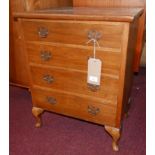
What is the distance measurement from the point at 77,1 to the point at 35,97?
84cm

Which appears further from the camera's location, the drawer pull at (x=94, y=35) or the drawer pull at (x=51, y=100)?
the drawer pull at (x=51, y=100)

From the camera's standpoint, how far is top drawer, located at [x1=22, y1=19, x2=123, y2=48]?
1.09 metres

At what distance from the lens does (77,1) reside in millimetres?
1736

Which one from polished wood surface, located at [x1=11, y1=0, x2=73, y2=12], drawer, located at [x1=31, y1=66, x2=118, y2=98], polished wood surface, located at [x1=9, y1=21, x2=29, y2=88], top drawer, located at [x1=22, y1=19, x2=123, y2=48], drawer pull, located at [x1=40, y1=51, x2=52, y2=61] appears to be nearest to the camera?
top drawer, located at [x1=22, y1=19, x2=123, y2=48]

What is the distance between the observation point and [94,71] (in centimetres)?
120

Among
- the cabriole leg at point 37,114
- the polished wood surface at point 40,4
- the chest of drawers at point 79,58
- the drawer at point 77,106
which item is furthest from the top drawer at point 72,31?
the cabriole leg at point 37,114

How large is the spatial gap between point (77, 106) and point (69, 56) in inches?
13.5

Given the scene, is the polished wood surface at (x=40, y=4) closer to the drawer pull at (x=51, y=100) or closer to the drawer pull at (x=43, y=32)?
the drawer pull at (x=43, y=32)

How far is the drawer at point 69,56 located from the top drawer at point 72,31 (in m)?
0.04

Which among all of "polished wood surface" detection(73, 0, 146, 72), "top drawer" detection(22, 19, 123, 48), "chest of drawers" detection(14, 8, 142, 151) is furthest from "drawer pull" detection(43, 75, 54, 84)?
"polished wood surface" detection(73, 0, 146, 72)

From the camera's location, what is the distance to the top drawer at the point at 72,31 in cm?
109

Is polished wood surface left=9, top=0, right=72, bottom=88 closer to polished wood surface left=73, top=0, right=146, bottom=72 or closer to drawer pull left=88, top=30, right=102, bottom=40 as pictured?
polished wood surface left=73, top=0, right=146, bottom=72
